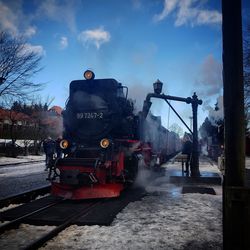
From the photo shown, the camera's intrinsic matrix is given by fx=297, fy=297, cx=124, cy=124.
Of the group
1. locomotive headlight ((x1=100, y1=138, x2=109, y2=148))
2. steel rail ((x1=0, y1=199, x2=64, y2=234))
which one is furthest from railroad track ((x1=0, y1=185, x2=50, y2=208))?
locomotive headlight ((x1=100, y1=138, x2=109, y2=148))

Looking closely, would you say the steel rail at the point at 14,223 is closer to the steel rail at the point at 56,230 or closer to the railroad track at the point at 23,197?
the steel rail at the point at 56,230

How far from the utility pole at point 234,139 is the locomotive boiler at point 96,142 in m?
5.00

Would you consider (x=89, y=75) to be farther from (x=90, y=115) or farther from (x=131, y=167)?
(x=131, y=167)

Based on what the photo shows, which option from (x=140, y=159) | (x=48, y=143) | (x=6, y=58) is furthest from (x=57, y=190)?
(x=6, y=58)

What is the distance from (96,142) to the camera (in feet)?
31.3

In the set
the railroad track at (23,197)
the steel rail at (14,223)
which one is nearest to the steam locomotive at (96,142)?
the railroad track at (23,197)

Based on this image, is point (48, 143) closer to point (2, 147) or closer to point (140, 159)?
point (140, 159)

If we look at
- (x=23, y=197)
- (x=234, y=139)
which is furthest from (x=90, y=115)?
(x=234, y=139)

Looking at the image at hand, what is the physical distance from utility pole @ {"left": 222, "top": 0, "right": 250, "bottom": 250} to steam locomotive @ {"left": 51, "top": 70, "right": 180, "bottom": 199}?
502 centimetres

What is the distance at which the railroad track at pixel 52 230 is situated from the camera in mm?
4926

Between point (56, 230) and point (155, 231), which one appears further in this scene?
point (155, 231)

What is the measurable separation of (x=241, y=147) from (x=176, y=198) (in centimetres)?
548

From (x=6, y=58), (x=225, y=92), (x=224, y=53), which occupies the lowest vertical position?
(x=225, y=92)

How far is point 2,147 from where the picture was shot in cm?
3038
